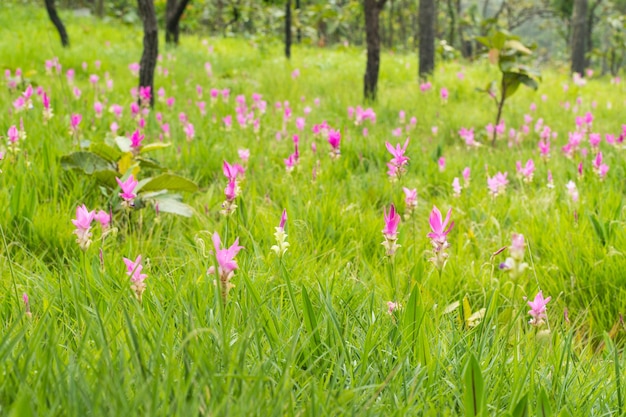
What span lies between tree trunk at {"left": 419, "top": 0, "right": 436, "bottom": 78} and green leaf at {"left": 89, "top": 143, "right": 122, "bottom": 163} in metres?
7.79

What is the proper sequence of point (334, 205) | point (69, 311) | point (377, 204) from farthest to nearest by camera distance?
1. point (377, 204)
2. point (334, 205)
3. point (69, 311)

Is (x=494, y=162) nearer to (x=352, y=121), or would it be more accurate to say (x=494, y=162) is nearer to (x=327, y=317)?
(x=352, y=121)

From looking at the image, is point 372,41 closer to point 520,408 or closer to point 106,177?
point 106,177

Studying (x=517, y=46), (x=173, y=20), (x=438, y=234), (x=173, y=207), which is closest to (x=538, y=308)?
(x=438, y=234)

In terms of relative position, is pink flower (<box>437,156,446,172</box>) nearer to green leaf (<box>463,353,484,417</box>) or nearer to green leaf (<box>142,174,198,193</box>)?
green leaf (<box>142,174,198,193</box>)

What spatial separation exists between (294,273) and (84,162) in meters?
1.48

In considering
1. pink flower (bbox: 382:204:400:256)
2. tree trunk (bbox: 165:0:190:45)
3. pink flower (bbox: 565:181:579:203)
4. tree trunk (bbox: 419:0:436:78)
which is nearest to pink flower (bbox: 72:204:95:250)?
pink flower (bbox: 382:204:400:256)

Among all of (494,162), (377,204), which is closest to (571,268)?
(377,204)

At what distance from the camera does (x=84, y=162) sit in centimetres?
292

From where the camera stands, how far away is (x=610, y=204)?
10.2 ft

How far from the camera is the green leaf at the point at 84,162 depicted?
9.47ft

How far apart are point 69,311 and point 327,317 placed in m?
0.76

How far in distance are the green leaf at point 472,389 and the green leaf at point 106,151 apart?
7.50ft

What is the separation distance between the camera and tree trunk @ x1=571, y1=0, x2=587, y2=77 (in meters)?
12.7
